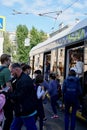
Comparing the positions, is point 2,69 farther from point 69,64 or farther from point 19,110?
point 69,64

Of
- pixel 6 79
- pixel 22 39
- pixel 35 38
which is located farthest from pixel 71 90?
pixel 22 39

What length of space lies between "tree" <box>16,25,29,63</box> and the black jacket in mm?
43979

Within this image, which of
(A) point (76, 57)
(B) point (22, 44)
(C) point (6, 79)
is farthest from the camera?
(B) point (22, 44)

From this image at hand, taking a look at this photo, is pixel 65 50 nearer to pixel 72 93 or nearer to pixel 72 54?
pixel 72 54

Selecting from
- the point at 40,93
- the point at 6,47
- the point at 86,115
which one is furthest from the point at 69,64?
the point at 6,47

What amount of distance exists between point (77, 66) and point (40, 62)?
858cm

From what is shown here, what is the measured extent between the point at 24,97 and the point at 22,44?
46.2m

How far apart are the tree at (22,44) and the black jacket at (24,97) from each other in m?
44.0

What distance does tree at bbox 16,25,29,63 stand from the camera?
169ft

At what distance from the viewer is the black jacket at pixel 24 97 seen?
21.9 feet

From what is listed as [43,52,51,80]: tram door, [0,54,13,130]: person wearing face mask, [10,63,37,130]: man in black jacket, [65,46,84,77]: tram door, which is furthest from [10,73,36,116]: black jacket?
[43,52,51,80]: tram door

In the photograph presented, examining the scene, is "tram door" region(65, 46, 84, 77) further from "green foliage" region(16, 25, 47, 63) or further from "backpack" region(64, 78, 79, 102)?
"green foliage" region(16, 25, 47, 63)

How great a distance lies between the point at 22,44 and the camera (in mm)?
52719

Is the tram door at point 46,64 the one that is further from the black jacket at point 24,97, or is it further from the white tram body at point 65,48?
the black jacket at point 24,97
